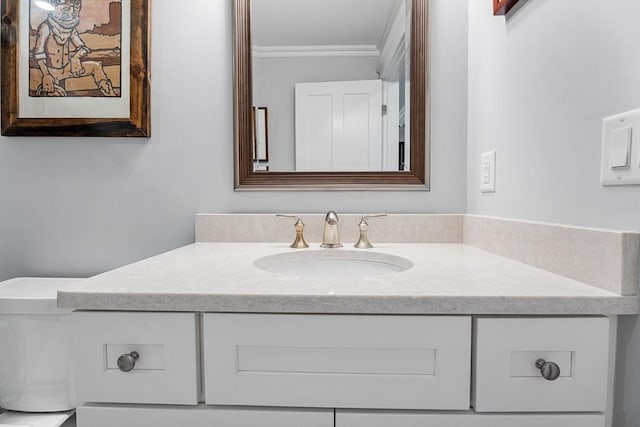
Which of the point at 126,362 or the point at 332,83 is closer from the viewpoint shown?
the point at 126,362

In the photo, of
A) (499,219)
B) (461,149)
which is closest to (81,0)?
(461,149)

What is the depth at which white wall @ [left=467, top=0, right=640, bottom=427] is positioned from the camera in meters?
0.57

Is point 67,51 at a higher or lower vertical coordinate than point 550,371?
higher

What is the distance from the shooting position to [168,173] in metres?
1.23

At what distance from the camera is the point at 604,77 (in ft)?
1.97

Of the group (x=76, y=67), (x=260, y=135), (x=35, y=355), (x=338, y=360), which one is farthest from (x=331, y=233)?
(x=76, y=67)

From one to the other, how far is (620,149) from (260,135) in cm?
94

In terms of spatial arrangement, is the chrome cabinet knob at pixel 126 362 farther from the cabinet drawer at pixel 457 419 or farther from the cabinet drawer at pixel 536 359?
the cabinet drawer at pixel 536 359

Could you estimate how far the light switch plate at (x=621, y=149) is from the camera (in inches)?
21.1

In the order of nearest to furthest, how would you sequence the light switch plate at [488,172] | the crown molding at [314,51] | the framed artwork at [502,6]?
the framed artwork at [502,6], the light switch plate at [488,172], the crown molding at [314,51]

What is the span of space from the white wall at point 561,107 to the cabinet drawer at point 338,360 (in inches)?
11.4

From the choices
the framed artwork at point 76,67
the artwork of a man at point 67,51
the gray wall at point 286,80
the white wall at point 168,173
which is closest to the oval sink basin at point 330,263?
the white wall at point 168,173

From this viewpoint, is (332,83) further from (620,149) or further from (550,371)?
(550,371)

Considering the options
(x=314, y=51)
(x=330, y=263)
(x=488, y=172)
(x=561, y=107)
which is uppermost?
(x=314, y=51)
